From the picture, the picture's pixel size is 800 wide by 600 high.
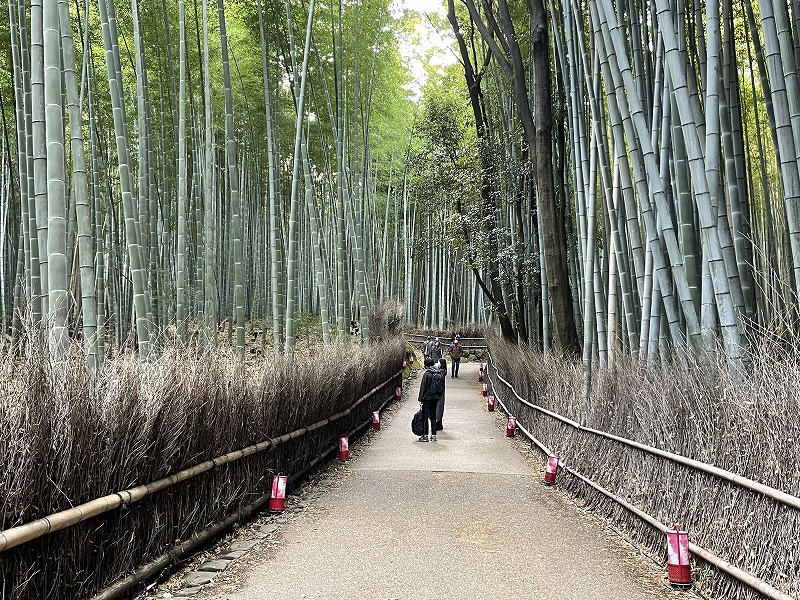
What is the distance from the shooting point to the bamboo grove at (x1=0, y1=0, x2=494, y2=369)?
359 cm

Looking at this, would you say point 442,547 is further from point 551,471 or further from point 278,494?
point 551,471

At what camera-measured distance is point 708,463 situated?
115 inches

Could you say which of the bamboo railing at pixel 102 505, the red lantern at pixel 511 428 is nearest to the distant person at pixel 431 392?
the red lantern at pixel 511 428

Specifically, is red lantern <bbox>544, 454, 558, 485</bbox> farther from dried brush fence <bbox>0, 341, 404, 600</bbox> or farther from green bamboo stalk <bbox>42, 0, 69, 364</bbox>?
green bamboo stalk <bbox>42, 0, 69, 364</bbox>

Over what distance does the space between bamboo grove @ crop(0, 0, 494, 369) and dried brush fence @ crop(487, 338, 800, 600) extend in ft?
8.45

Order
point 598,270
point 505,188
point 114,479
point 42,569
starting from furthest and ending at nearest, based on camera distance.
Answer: point 505,188 → point 598,270 → point 114,479 → point 42,569

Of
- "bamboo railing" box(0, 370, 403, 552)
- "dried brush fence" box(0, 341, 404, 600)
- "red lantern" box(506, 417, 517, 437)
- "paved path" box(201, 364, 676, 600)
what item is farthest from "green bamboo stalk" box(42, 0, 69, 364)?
"red lantern" box(506, 417, 517, 437)

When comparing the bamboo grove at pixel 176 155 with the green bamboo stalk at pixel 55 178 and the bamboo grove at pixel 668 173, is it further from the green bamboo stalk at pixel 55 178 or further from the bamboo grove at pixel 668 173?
the bamboo grove at pixel 668 173

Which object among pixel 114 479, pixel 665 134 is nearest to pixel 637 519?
pixel 665 134

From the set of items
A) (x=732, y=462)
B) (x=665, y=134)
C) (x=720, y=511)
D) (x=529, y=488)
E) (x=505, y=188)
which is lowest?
(x=529, y=488)

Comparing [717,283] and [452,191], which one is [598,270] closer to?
[717,283]

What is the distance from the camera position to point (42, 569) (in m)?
2.10

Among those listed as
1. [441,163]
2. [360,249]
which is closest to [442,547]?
[360,249]

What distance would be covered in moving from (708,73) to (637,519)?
7.16ft
